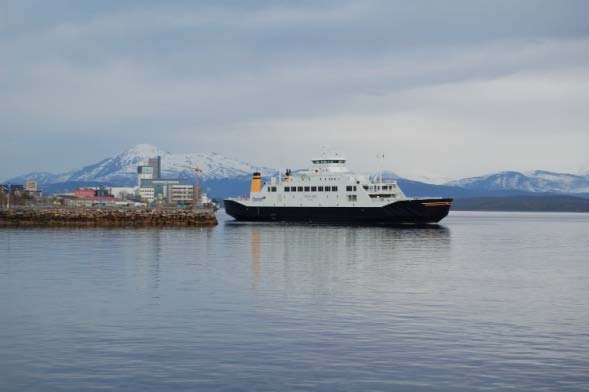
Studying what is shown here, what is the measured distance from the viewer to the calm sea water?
16562 mm

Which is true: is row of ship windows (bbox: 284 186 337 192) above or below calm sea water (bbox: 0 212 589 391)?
above

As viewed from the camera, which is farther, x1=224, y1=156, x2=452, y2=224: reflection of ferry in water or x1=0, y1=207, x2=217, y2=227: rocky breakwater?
x1=224, y1=156, x2=452, y2=224: reflection of ferry in water

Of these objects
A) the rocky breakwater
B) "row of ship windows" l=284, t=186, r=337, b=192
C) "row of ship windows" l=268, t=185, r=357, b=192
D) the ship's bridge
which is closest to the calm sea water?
the rocky breakwater

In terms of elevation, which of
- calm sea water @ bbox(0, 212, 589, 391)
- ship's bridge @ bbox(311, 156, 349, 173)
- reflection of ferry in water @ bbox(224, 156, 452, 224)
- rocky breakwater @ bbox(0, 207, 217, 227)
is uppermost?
ship's bridge @ bbox(311, 156, 349, 173)

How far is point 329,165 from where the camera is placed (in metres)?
106

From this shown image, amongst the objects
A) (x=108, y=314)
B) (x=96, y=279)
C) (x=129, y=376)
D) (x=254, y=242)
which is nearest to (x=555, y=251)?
(x=254, y=242)

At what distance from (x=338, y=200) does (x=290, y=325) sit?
81.6 metres

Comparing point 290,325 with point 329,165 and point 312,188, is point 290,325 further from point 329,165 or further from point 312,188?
point 329,165

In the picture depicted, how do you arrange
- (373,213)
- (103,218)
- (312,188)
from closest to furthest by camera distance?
(103,218), (373,213), (312,188)

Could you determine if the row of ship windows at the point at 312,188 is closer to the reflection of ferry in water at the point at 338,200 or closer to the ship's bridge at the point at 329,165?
the reflection of ferry in water at the point at 338,200

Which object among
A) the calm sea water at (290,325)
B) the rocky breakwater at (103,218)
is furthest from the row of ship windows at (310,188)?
the calm sea water at (290,325)

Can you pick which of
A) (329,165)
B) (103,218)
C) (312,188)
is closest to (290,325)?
(103,218)

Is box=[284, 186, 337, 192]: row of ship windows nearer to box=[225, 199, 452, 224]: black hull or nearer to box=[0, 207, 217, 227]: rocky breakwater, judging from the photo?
box=[225, 199, 452, 224]: black hull

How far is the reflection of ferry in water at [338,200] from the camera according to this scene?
100688 millimetres
